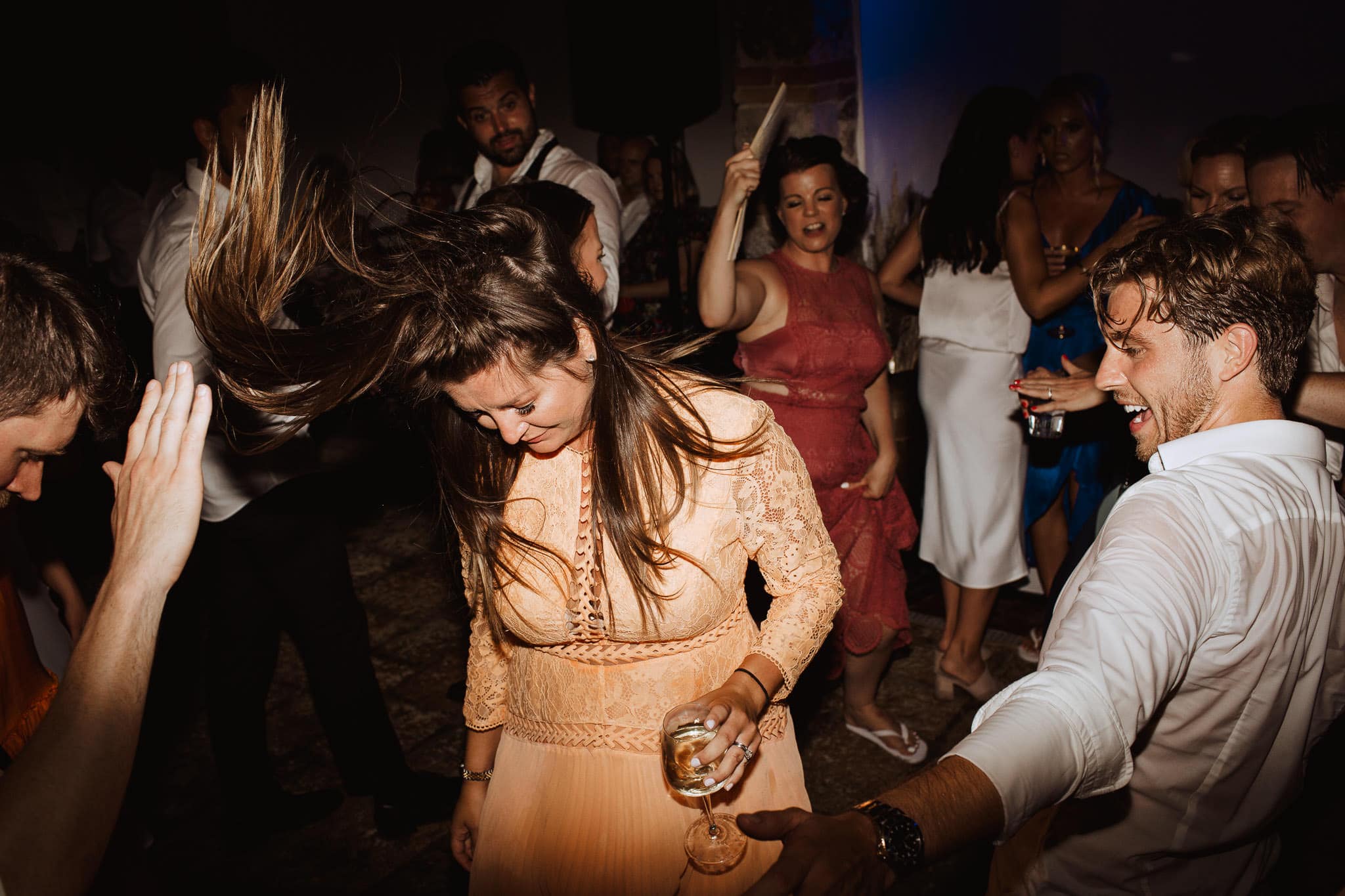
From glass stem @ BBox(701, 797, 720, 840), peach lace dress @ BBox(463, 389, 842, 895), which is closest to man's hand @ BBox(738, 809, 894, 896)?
glass stem @ BBox(701, 797, 720, 840)

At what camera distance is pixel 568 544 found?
1.71 metres

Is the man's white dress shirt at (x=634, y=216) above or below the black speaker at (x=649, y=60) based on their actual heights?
below

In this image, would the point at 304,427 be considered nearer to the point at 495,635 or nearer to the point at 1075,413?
the point at 495,635

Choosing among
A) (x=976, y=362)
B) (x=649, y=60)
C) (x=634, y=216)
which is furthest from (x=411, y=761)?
(x=634, y=216)

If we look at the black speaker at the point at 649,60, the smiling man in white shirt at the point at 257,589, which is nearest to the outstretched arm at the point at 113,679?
the smiling man in white shirt at the point at 257,589

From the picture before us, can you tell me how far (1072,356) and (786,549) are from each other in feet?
7.19

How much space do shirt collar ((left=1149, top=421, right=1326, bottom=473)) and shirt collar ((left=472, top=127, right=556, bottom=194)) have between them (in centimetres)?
265

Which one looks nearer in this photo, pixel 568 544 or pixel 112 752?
pixel 112 752

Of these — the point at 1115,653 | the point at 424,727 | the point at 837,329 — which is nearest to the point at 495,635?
the point at 1115,653

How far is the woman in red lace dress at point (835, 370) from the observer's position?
9.80 feet

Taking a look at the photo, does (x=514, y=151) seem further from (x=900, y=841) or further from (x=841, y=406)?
(x=900, y=841)

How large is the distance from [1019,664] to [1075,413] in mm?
1065

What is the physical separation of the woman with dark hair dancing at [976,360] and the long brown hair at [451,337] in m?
2.04

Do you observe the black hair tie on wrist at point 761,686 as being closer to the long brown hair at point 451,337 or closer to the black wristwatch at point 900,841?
the long brown hair at point 451,337
